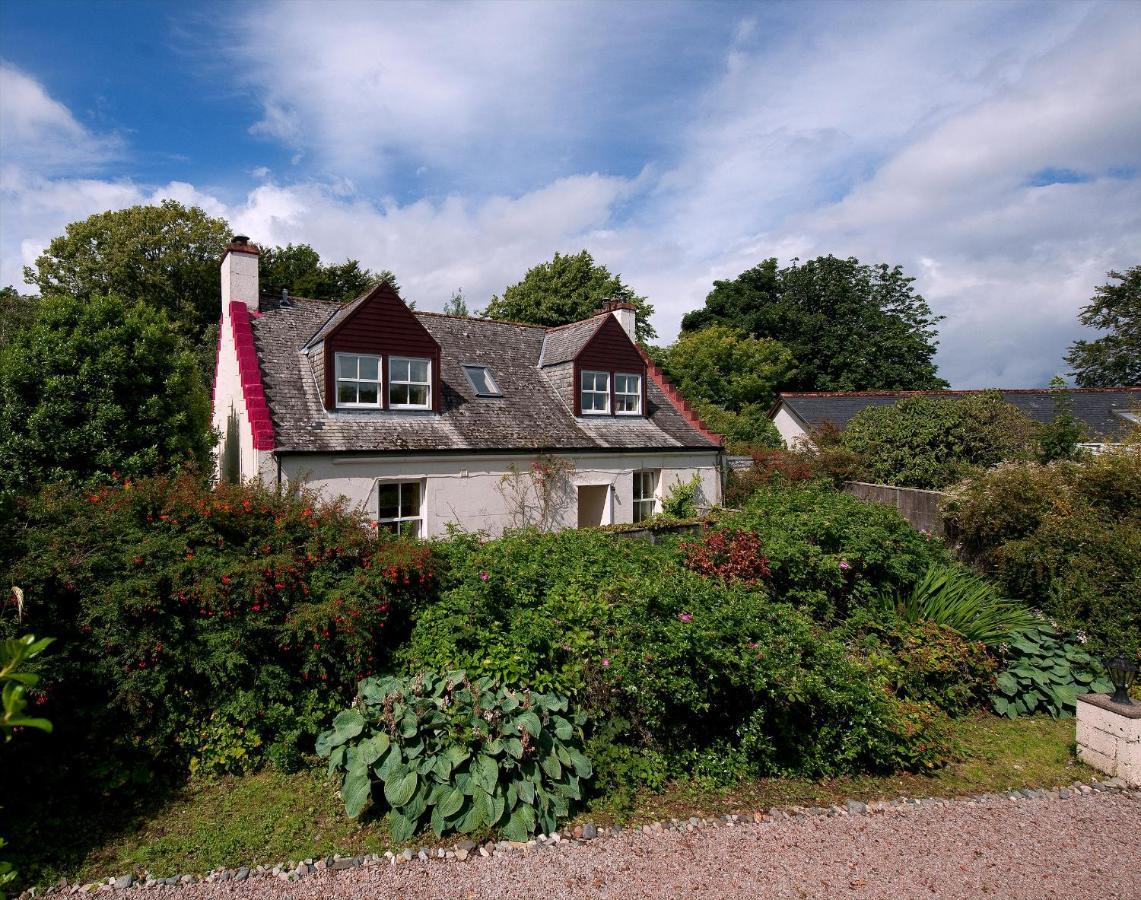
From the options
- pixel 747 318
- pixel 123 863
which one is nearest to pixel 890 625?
pixel 123 863

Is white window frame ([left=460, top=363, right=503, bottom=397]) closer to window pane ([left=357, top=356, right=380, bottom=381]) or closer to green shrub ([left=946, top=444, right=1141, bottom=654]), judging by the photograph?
window pane ([left=357, top=356, right=380, bottom=381])

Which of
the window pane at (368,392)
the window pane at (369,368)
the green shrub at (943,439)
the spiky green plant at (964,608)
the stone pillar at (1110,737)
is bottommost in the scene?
the stone pillar at (1110,737)

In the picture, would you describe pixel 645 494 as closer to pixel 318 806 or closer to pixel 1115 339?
pixel 318 806

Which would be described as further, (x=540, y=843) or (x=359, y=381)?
(x=359, y=381)

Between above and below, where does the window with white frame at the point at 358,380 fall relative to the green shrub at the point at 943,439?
above

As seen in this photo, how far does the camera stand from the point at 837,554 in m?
9.77

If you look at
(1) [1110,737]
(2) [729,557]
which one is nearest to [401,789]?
(2) [729,557]

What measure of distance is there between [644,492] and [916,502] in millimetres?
7157

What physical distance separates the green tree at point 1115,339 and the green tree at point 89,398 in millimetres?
55780

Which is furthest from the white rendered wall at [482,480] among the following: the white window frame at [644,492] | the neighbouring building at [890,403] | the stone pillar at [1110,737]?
the neighbouring building at [890,403]

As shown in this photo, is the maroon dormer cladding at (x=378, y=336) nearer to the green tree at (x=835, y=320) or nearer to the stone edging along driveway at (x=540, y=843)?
the stone edging along driveway at (x=540, y=843)

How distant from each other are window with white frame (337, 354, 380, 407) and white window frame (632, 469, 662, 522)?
7.47 m

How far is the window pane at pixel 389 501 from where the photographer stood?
555 inches

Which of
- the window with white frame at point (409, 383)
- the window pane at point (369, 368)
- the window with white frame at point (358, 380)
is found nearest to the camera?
the window with white frame at point (358, 380)
